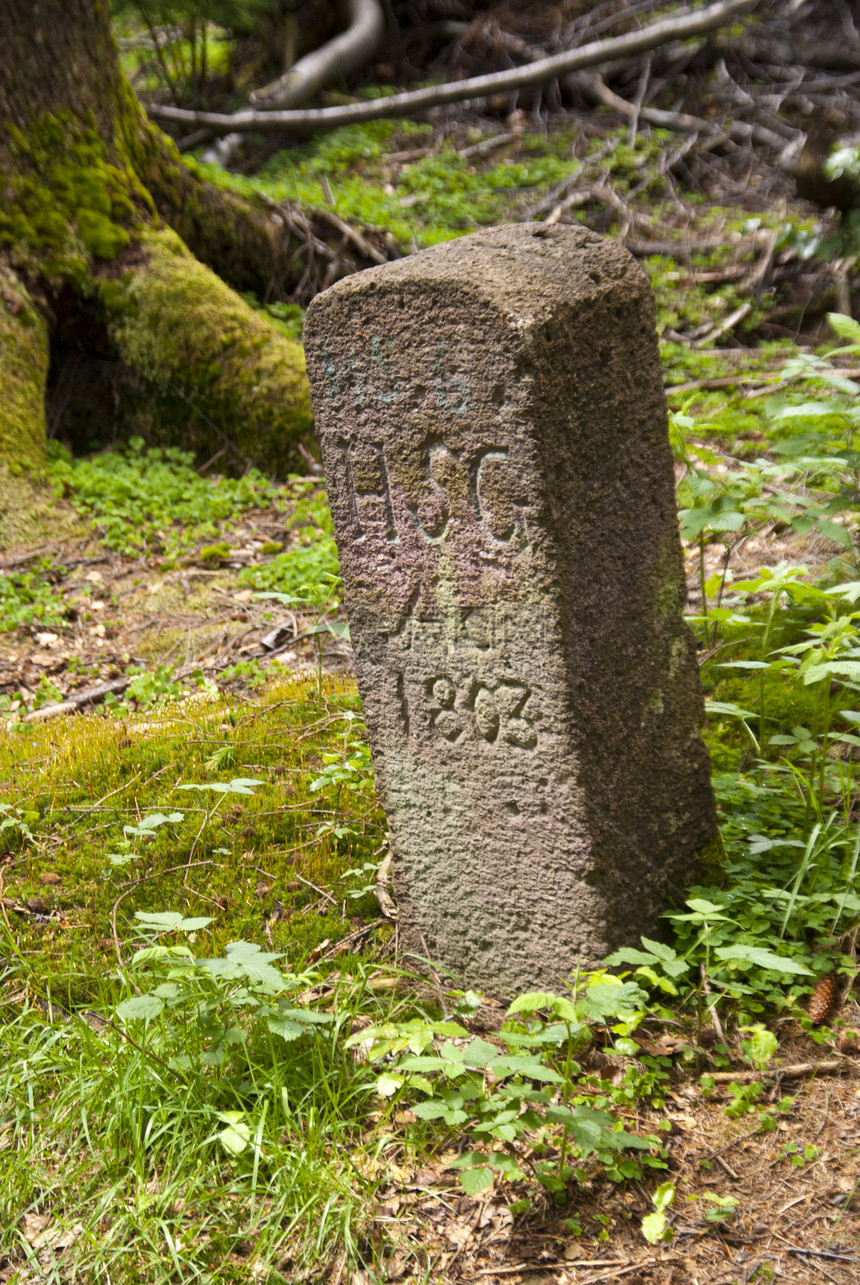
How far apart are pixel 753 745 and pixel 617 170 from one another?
701cm

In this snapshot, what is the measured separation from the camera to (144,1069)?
2076 millimetres

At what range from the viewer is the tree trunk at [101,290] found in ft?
17.8

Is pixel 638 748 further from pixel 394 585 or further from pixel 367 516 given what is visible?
pixel 367 516

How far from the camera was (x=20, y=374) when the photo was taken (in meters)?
5.31

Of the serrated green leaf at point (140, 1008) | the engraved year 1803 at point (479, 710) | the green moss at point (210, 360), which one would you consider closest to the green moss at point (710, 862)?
the engraved year 1803 at point (479, 710)

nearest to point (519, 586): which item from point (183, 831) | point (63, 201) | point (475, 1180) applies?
point (475, 1180)

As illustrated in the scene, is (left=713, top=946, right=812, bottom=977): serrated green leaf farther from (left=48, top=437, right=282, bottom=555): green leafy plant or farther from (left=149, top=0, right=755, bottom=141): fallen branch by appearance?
(left=149, top=0, right=755, bottom=141): fallen branch

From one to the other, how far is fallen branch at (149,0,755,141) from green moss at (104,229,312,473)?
149 inches

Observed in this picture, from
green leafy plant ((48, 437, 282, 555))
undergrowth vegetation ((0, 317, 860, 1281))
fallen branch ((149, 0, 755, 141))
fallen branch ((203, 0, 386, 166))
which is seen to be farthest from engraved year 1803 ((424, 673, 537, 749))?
fallen branch ((203, 0, 386, 166))

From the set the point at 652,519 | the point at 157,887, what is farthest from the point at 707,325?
the point at 157,887

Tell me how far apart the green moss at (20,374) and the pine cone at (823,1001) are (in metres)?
4.59

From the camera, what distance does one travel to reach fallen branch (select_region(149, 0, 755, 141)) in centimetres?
864

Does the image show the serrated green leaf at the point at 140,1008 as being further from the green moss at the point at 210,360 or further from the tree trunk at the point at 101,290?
the green moss at the point at 210,360

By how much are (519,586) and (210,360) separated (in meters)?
4.33
